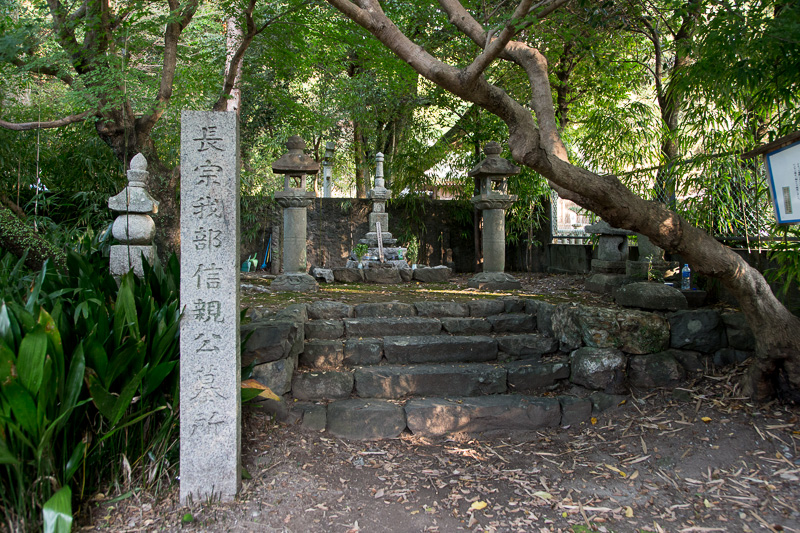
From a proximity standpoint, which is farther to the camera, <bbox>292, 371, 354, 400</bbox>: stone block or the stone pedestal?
the stone pedestal

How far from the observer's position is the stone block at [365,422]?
3.77 meters

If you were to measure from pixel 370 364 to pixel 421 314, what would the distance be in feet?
3.35

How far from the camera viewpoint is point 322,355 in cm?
431

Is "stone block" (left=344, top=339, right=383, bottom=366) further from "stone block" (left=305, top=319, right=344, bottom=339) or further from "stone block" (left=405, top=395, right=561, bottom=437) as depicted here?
"stone block" (left=405, top=395, right=561, bottom=437)

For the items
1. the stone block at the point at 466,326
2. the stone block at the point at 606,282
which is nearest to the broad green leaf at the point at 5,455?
the stone block at the point at 466,326

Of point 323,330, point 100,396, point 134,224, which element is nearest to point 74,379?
point 100,396

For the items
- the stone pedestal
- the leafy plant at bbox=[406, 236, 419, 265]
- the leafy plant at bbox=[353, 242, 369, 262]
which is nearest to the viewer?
the stone pedestal

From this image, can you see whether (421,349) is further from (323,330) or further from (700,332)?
(700,332)

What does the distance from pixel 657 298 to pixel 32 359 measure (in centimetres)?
430

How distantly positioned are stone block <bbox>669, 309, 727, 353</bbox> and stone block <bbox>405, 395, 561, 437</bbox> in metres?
1.18

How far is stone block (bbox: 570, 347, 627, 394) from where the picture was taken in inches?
160

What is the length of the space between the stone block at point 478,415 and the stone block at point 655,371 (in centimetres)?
70

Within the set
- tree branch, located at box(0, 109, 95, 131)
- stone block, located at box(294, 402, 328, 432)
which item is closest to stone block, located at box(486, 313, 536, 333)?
stone block, located at box(294, 402, 328, 432)

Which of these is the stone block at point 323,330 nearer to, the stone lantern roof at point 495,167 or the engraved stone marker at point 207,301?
the engraved stone marker at point 207,301
